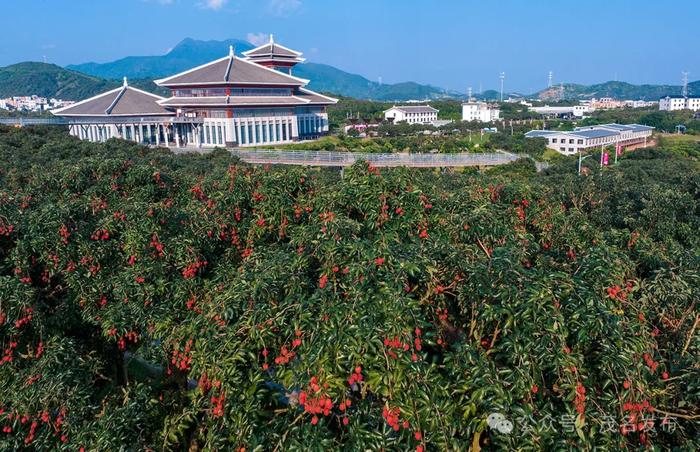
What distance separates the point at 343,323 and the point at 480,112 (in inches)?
4247

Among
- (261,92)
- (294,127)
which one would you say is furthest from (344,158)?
(294,127)

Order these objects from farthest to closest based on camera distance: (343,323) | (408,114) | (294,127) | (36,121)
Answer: (408,114), (294,127), (36,121), (343,323)

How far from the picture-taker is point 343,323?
13.3ft

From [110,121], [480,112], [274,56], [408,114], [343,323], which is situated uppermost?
[274,56]

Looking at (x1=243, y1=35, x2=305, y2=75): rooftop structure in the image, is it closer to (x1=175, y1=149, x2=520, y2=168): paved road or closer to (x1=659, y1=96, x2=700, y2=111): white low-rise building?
(x1=175, y1=149, x2=520, y2=168): paved road

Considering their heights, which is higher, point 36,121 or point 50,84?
point 50,84

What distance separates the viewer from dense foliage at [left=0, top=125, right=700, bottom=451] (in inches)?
152

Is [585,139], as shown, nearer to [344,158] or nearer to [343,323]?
[344,158]

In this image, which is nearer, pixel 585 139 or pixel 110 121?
pixel 110 121

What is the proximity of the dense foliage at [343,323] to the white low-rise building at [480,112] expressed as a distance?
10242 cm

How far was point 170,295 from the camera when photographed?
612 cm

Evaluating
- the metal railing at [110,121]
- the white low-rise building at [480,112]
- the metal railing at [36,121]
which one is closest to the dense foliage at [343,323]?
the metal railing at [110,121]

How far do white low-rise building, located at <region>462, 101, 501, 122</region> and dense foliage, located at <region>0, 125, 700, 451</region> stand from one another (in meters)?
102

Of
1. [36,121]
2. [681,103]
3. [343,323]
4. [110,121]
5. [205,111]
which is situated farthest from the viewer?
[681,103]
